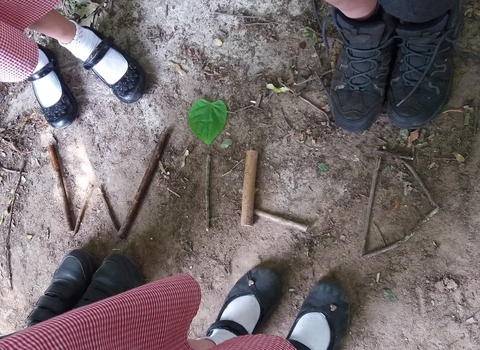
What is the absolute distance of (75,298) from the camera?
6.09 feet

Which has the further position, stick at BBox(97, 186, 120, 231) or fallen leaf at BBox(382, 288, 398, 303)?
stick at BBox(97, 186, 120, 231)

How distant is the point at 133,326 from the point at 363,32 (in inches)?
46.4

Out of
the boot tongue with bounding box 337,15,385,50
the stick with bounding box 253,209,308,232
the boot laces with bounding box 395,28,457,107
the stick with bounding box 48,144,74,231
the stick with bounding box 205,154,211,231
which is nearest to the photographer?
the boot tongue with bounding box 337,15,385,50

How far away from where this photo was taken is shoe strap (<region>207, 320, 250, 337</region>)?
1699 millimetres

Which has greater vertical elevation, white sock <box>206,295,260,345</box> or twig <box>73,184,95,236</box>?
twig <box>73,184,95,236</box>

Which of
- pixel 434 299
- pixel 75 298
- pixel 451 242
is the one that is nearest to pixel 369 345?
pixel 434 299

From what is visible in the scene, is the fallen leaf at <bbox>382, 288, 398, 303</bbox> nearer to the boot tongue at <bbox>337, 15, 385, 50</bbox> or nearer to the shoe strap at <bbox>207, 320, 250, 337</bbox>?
the shoe strap at <bbox>207, 320, 250, 337</bbox>

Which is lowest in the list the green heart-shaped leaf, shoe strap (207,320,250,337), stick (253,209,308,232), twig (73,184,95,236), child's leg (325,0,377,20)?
shoe strap (207,320,250,337)

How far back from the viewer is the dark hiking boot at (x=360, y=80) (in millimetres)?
1473

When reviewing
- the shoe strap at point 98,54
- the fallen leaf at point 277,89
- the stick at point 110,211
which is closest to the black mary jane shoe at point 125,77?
the shoe strap at point 98,54

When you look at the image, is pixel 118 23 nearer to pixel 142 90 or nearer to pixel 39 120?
pixel 142 90

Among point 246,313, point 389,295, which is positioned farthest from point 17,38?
point 389,295

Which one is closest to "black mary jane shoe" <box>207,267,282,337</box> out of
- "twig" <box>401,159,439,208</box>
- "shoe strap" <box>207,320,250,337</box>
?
"shoe strap" <box>207,320,250,337</box>

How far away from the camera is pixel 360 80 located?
160 centimetres
